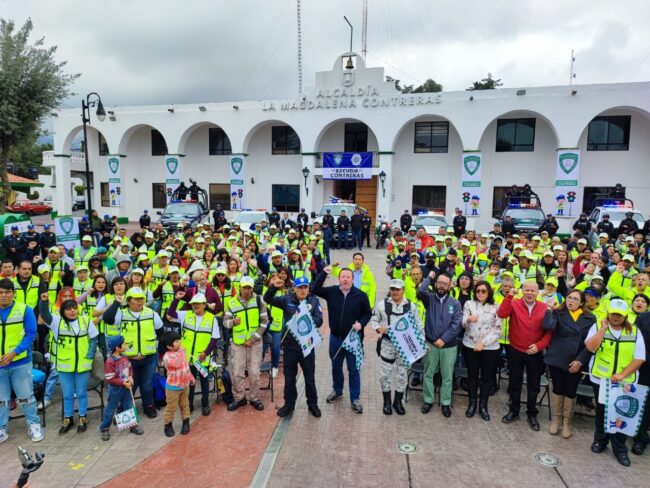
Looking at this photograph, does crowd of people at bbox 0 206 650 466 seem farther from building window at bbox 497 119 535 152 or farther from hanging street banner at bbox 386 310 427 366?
building window at bbox 497 119 535 152

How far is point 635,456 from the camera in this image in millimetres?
5051

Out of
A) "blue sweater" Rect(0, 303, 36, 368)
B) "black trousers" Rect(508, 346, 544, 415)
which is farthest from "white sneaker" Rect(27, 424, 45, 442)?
"black trousers" Rect(508, 346, 544, 415)

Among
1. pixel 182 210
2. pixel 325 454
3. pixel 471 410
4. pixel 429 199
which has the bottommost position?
pixel 325 454

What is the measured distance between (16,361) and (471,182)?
854 inches

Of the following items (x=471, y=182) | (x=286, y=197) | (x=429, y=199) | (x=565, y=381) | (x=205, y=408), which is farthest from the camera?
(x=286, y=197)

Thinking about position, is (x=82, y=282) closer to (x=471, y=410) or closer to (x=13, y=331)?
(x=13, y=331)

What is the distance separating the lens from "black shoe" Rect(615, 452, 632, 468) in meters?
4.85

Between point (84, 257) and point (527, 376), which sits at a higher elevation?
point (84, 257)

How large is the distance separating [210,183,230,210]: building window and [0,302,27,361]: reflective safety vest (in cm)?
2404

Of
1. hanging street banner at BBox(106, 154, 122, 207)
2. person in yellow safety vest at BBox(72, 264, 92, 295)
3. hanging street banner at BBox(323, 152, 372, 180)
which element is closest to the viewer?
person in yellow safety vest at BBox(72, 264, 92, 295)

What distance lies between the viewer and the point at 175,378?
5238 millimetres

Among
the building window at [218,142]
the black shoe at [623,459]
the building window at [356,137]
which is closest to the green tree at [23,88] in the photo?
the building window at [218,142]

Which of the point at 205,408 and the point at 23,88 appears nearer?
the point at 205,408

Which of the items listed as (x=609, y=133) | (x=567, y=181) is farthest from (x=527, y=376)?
(x=609, y=133)
